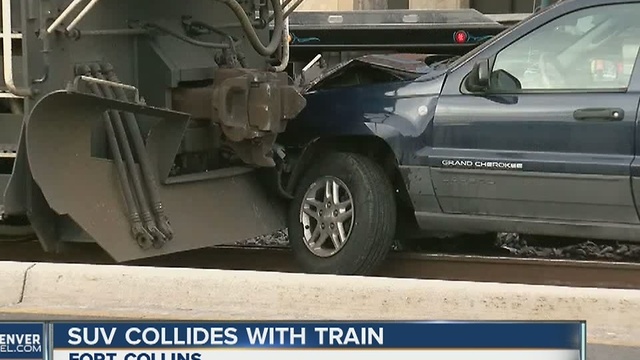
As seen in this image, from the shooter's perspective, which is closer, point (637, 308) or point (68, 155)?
point (637, 308)

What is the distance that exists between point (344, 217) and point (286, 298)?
177 cm

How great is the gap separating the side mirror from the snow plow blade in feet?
5.86

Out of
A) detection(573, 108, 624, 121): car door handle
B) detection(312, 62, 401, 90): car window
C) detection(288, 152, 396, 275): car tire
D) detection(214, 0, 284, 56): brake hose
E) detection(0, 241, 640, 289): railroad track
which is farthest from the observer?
detection(214, 0, 284, 56): brake hose

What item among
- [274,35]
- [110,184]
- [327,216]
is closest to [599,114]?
[327,216]

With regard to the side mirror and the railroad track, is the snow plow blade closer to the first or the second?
the railroad track

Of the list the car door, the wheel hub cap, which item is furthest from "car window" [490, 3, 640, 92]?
the wheel hub cap

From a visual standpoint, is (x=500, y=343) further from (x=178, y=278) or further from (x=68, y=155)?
(x=68, y=155)

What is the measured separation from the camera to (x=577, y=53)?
632 cm

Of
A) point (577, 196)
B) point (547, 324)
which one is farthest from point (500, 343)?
point (577, 196)

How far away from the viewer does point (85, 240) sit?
6176 mm

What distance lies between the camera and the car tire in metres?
6.60

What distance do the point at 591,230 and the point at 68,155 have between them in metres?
3.16

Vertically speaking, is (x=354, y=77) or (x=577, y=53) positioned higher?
(x=577, y=53)

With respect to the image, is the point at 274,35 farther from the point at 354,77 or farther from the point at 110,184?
the point at 110,184
